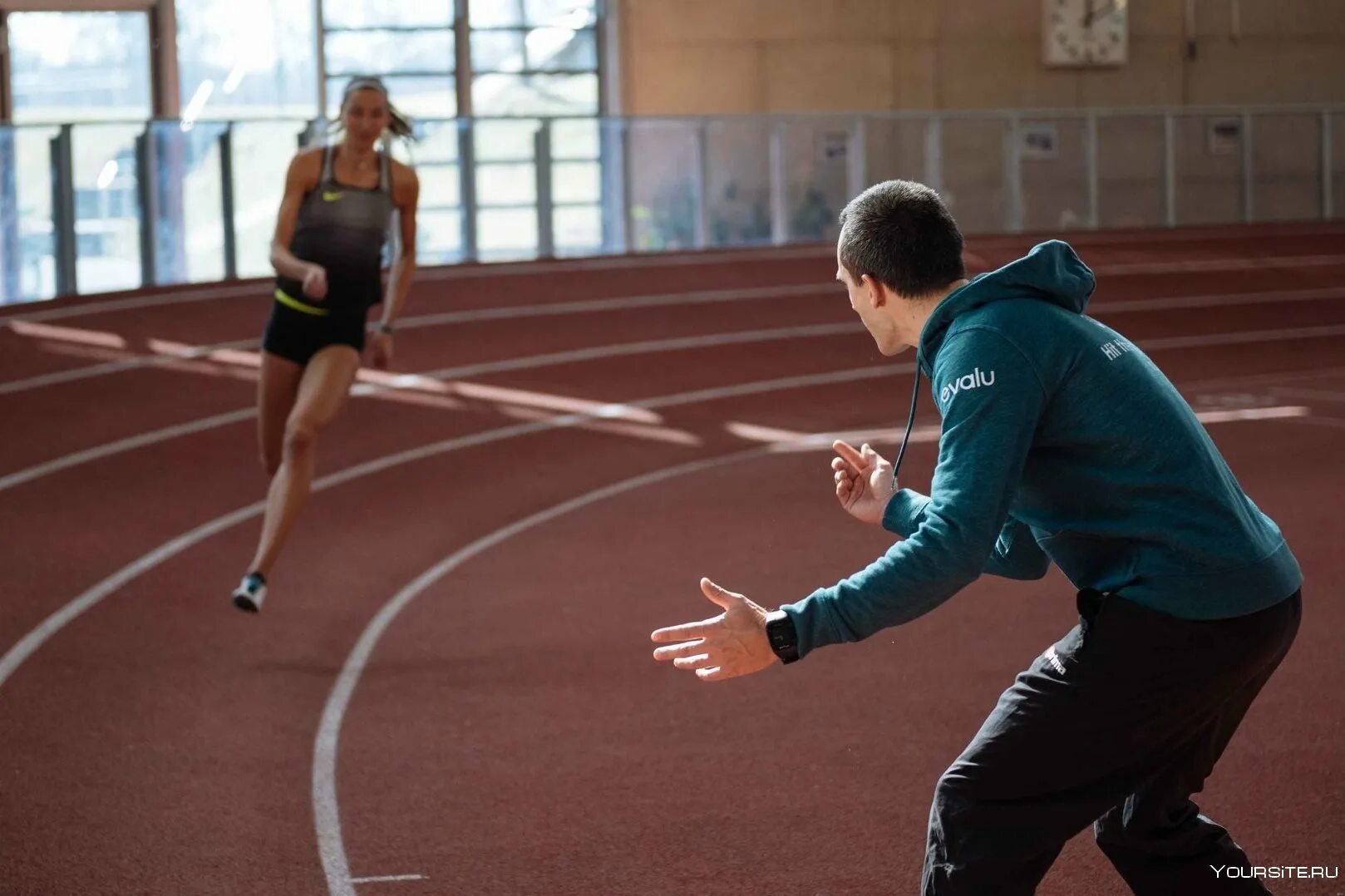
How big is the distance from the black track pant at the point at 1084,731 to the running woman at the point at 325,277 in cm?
454

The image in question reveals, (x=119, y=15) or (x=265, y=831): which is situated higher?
(x=119, y=15)

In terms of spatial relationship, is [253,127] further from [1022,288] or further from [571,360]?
[1022,288]

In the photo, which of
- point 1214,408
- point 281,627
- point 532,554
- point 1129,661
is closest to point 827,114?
point 1214,408

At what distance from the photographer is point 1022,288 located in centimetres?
266

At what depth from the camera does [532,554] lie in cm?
866

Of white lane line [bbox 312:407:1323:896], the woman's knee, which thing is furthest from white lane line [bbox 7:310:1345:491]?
the woman's knee

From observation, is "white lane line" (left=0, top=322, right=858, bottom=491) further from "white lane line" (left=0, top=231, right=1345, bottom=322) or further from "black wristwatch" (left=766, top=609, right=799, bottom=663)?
"black wristwatch" (left=766, top=609, right=799, bottom=663)

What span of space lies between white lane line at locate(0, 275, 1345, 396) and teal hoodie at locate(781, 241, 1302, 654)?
9.90 meters

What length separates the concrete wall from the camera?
903 inches

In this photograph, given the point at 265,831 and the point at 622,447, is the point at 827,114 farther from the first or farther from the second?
the point at 265,831

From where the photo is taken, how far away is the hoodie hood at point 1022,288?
2641 millimetres

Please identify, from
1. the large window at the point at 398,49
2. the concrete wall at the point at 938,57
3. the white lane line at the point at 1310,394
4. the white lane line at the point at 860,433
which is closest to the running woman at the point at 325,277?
the white lane line at the point at 860,433

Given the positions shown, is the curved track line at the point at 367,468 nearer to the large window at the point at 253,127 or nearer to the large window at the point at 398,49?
the large window at the point at 253,127

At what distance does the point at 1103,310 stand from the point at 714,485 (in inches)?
343
